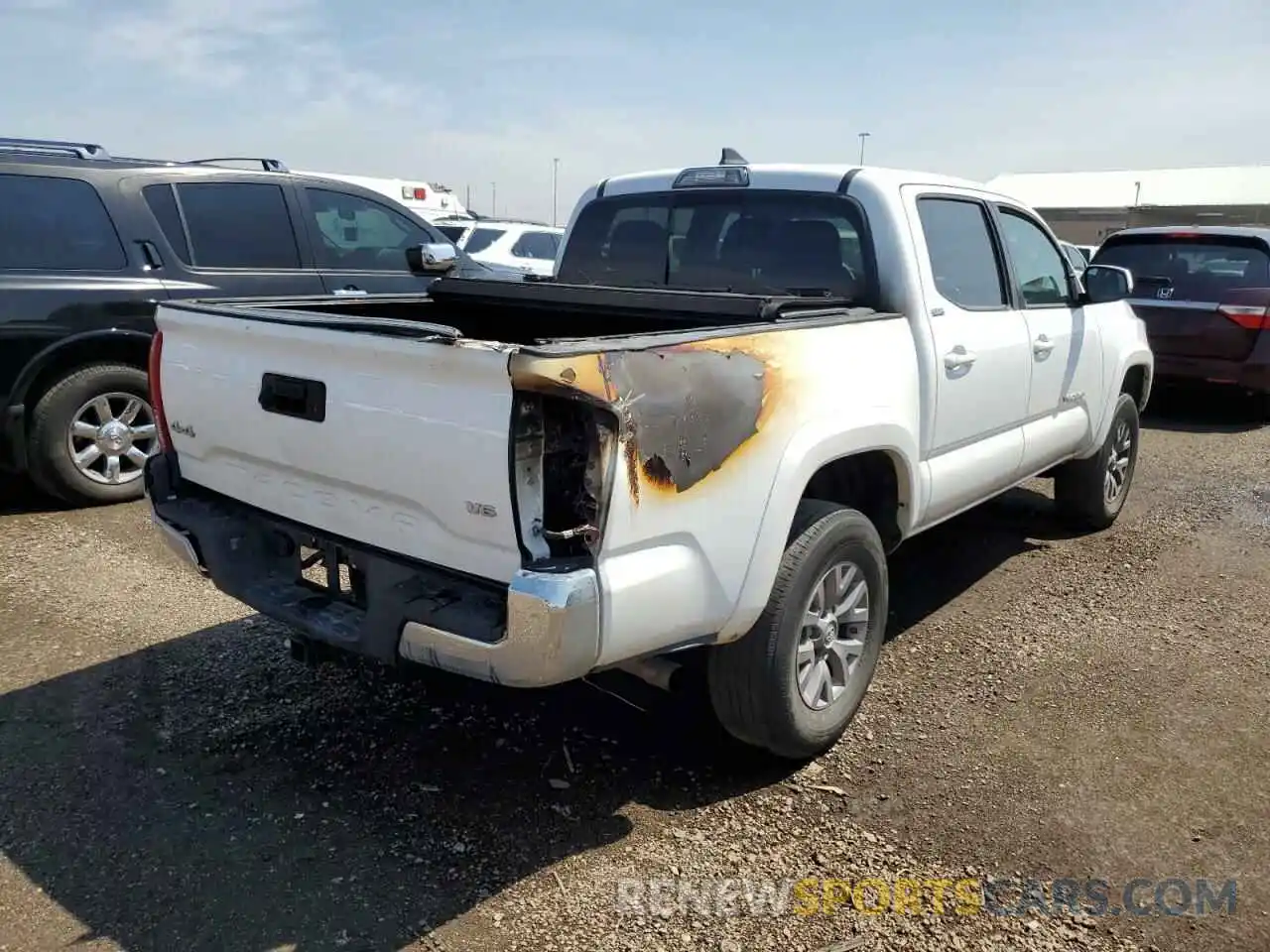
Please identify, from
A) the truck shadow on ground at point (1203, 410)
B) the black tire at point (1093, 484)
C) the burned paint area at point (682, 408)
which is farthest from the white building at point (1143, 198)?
the burned paint area at point (682, 408)

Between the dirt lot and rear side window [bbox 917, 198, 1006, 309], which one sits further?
rear side window [bbox 917, 198, 1006, 309]

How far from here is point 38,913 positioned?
2598 millimetres

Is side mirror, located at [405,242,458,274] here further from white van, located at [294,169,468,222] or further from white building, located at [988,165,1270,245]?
white building, located at [988,165,1270,245]

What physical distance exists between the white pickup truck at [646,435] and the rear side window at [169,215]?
276 centimetres

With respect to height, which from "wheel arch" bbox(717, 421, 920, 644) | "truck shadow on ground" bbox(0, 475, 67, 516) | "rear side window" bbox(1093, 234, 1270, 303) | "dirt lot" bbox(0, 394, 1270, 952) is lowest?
"dirt lot" bbox(0, 394, 1270, 952)

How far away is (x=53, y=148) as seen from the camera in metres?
6.16

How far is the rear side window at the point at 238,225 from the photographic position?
21.0ft

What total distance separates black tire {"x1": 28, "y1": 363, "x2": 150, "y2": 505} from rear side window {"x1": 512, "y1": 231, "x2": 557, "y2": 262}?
333 inches

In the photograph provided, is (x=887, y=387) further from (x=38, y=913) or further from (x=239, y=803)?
(x=38, y=913)

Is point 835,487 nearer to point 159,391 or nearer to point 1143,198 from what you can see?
point 159,391

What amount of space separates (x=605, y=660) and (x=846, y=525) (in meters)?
1.05

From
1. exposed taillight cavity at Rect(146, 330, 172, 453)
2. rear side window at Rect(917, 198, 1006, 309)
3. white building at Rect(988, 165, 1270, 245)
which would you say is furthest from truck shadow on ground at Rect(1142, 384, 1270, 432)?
white building at Rect(988, 165, 1270, 245)

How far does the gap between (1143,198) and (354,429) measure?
5833 centimetres

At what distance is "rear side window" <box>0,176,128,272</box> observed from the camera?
18.8 feet
